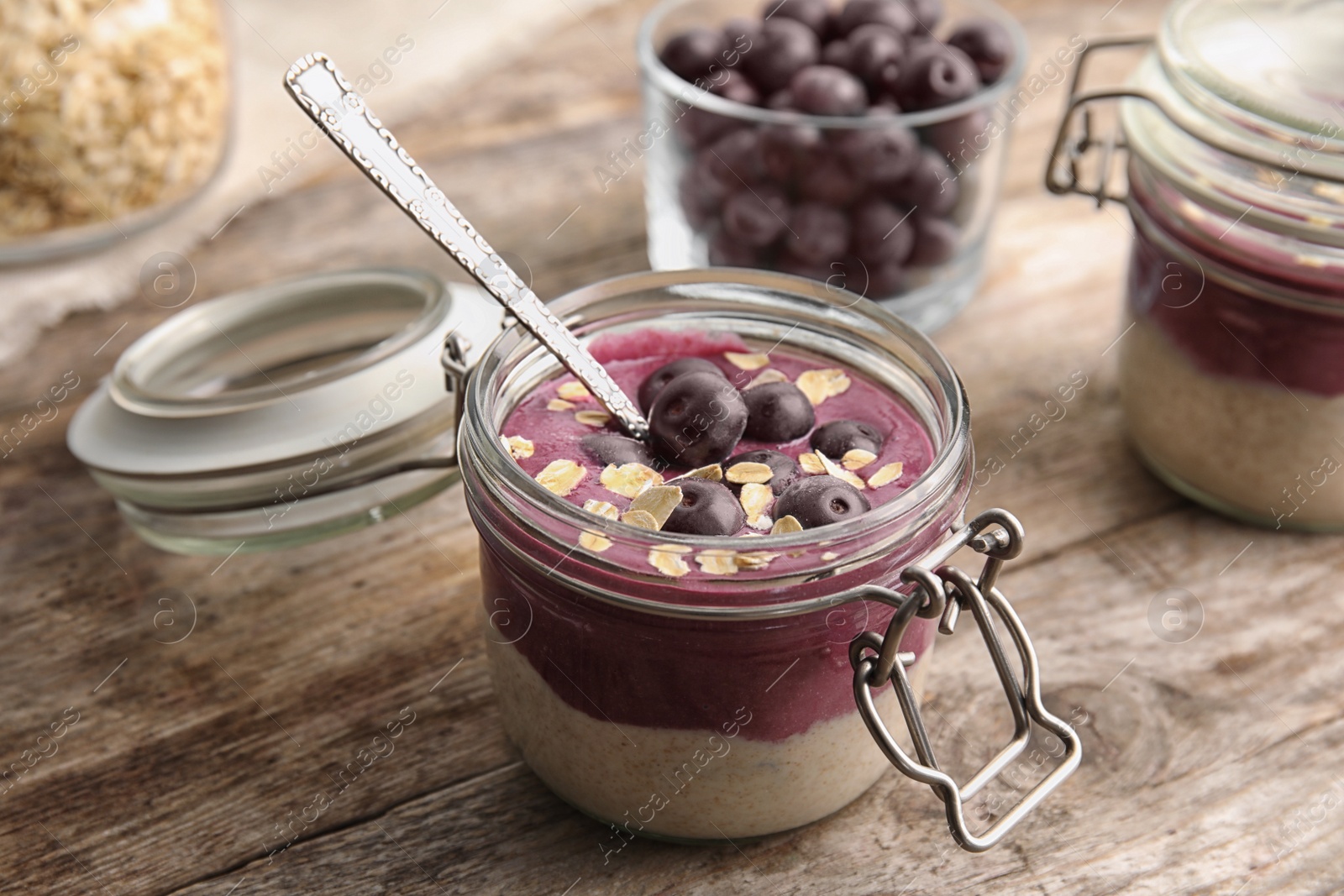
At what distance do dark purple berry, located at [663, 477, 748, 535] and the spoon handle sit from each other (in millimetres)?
117

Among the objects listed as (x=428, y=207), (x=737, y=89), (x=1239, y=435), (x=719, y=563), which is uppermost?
(x=428, y=207)

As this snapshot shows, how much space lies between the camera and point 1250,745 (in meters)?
0.96

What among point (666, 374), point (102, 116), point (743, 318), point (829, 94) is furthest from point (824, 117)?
point (102, 116)

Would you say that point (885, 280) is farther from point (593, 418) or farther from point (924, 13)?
point (593, 418)

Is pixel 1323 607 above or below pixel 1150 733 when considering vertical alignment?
below

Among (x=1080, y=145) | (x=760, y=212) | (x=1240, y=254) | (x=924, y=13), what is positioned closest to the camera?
(x=1240, y=254)

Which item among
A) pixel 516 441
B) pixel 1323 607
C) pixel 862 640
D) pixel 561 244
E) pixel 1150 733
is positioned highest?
pixel 516 441

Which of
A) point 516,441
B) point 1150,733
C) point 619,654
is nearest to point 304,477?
point 516,441

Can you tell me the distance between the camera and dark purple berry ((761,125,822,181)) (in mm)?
1229

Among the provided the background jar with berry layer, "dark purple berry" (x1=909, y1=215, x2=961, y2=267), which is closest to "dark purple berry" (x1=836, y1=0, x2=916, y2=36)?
the background jar with berry layer

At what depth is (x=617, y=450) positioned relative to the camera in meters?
0.85

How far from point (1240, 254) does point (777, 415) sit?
45 centimetres

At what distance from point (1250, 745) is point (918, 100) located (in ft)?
2.26

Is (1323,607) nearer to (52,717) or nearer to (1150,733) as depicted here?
(1150,733)
